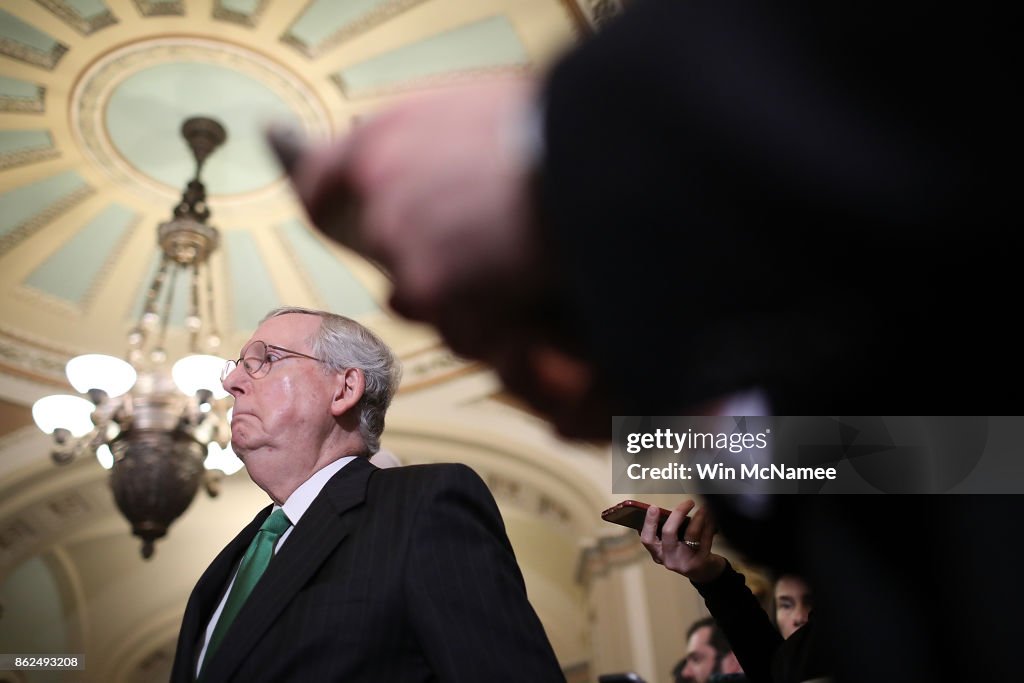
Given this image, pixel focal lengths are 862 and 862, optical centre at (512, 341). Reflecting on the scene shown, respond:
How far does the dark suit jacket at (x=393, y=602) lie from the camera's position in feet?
4.24

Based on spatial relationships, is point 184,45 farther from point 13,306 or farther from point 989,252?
point 989,252

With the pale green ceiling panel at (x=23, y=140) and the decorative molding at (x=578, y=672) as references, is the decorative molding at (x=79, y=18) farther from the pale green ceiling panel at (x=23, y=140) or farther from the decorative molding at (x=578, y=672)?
the decorative molding at (x=578, y=672)

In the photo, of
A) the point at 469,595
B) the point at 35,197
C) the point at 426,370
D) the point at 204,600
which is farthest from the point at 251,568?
the point at 426,370

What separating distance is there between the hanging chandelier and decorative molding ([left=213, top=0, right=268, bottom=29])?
3.38 ft

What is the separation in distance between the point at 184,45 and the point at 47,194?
179 centimetres

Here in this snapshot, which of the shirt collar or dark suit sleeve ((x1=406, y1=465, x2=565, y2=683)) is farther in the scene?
the shirt collar

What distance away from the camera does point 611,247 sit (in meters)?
0.33

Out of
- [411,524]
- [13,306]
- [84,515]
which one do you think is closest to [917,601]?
[411,524]

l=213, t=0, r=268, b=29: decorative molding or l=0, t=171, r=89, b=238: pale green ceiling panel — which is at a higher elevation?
l=213, t=0, r=268, b=29: decorative molding

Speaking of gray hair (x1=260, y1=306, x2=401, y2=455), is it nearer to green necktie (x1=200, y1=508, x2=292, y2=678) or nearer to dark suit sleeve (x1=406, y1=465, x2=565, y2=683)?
green necktie (x1=200, y1=508, x2=292, y2=678)

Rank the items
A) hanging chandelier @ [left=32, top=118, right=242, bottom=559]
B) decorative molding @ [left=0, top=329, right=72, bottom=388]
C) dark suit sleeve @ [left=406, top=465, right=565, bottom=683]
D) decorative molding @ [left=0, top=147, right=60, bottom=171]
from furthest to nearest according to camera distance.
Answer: decorative molding @ [left=0, top=329, right=72, bottom=388]
decorative molding @ [left=0, top=147, right=60, bottom=171]
hanging chandelier @ [left=32, top=118, right=242, bottom=559]
dark suit sleeve @ [left=406, top=465, right=565, bottom=683]

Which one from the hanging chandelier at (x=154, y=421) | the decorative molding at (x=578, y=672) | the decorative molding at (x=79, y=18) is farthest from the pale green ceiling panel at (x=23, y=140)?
the decorative molding at (x=578, y=672)

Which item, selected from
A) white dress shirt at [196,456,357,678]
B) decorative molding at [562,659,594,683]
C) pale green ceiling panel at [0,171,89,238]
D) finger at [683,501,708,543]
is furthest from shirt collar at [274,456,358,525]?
decorative molding at [562,659,594,683]

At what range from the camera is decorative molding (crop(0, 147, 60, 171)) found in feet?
18.7
